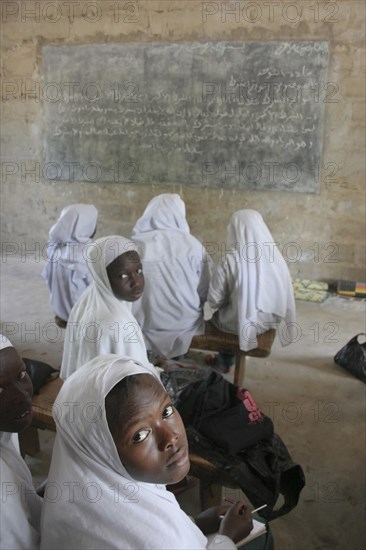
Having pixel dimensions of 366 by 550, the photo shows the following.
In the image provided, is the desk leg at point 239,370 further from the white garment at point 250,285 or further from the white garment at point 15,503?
the white garment at point 15,503

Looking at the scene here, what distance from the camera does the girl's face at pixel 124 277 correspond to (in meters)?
2.43

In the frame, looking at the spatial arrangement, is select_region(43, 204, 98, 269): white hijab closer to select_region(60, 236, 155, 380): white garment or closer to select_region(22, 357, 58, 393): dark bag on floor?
select_region(22, 357, 58, 393): dark bag on floor

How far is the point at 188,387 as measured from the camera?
2227 millimetres

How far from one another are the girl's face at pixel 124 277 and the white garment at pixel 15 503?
1.12 metres

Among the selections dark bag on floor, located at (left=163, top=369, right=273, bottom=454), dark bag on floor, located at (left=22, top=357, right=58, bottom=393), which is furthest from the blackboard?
dark bag on floor, located at (left=163, top=369, right=273, bottom=454)

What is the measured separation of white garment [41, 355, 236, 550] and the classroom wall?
517cm

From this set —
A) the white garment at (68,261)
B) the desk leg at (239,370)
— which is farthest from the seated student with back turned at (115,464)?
the white garment at (68,261)

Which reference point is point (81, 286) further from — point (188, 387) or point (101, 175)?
point (101, 175)

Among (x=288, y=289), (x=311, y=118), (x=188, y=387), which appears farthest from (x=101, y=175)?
(x=188, y=387)

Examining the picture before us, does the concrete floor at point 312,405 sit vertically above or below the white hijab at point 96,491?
below

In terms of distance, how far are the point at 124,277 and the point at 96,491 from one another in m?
1.41

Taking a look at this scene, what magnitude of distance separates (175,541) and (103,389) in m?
0.40

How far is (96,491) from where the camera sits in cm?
111

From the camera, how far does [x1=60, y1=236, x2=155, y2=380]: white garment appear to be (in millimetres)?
2230
